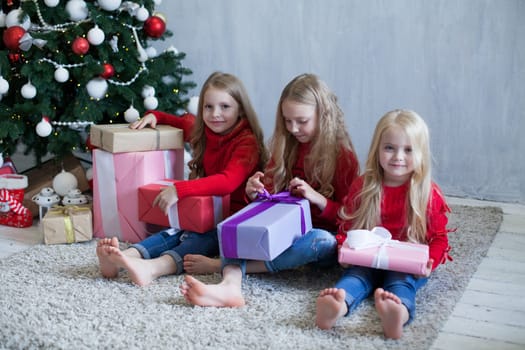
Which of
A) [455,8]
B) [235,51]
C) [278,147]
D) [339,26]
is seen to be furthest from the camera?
[235,51]

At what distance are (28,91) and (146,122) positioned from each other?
0.49m

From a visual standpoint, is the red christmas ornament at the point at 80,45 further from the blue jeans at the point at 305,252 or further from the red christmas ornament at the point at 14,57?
the blue jeans at the point at 305,252

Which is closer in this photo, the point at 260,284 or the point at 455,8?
the point at 260,284

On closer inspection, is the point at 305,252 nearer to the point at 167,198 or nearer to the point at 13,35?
the point at 167,198

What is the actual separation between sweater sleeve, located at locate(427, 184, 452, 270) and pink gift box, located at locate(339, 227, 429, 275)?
0.14 ft

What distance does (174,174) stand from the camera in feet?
7.72

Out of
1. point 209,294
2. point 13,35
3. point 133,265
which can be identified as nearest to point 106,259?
point 133,265

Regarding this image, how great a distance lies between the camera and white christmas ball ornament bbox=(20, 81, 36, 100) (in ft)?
8.02

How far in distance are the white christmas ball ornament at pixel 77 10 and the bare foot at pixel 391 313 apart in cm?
163

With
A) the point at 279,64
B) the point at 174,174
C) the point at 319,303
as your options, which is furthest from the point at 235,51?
the point at 319,303

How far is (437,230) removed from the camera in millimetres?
1780

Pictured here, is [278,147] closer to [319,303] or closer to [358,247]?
[358,247]

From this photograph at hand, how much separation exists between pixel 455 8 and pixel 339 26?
485 mm

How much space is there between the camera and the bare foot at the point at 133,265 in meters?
1.79
